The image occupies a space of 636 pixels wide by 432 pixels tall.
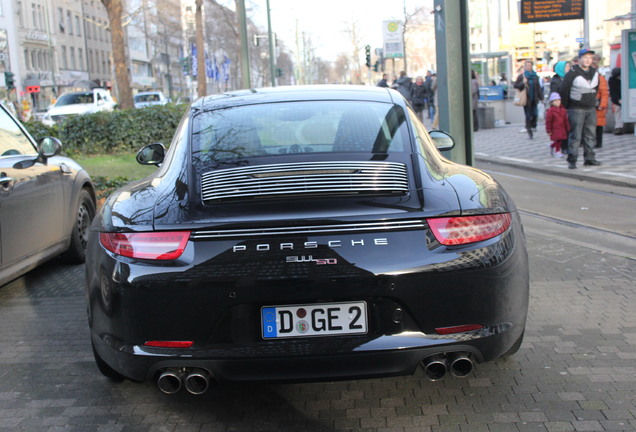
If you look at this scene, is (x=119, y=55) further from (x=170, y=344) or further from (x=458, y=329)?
(x=458, y=329)

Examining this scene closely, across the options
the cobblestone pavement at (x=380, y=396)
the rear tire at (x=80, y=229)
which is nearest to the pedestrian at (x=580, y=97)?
the cobblestone pavement at (x=380, y=396)

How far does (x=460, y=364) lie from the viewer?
10.3 ft

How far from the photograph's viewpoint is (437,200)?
126 inches

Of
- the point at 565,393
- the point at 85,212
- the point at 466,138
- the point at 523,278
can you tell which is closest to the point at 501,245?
the point at 523,278

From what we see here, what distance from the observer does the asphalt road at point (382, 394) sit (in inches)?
131

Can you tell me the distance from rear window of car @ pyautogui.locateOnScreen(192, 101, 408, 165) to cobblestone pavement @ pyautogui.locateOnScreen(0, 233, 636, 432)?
119 centimetres

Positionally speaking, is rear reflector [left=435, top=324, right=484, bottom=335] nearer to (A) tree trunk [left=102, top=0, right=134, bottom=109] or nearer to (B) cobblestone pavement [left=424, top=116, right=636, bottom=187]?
(B) cobblestone pavement [left=424, top=116, right=636, bottom=187]

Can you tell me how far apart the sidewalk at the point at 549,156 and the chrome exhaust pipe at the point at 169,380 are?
29.3ft

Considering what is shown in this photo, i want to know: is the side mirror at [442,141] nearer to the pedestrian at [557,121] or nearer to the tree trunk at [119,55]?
the pedestrian at [557,121]

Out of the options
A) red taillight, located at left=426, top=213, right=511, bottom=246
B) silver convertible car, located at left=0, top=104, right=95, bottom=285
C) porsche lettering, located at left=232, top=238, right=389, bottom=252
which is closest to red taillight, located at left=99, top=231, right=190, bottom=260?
porsche lettering, located at left=232, top=238, right=389, bottom=252

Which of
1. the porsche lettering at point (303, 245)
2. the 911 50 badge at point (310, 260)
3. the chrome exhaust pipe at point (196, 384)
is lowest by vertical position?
the chrome exhaust pipe at point (196, 384)

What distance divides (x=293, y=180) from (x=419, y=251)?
692 millimetres

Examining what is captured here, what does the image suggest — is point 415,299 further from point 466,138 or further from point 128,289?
point 466,138

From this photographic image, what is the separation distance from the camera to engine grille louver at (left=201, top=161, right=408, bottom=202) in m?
3.25
